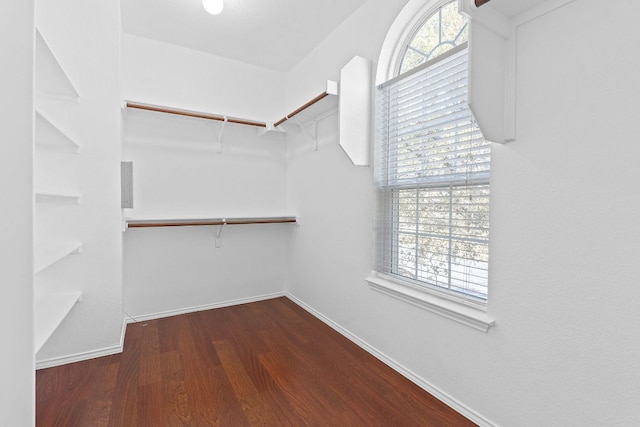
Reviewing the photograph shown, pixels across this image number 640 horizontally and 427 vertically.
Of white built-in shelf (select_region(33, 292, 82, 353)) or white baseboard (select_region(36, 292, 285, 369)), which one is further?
white baseboard (select_region(36, 292, 285, 369))

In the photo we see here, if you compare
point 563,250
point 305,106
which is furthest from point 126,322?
point 563,250

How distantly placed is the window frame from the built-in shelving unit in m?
1.79

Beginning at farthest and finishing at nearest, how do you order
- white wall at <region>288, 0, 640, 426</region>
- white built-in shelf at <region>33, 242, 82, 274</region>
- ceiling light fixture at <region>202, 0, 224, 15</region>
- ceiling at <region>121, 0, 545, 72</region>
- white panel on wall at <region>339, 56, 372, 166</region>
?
ceiling at <region>121, 0, 545, 72</region>
white panel on wall at <region>339, 56, 372, 166</region>
ceiling light fixture at <region>202, 0, 224, 15</region>
white built-in shelf at <region>33, 242, 82, 274</region>
white wall at <region>288, 0, 640, 426</region>

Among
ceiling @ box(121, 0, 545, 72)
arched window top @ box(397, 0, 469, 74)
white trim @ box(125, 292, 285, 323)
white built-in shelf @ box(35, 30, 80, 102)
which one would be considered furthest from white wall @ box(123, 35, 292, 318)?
arched window top @ box(397, 0, 469, 74)

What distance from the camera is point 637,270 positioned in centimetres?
100

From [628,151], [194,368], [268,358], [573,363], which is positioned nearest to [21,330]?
[194,368]

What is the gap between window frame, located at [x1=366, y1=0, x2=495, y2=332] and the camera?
1.52m

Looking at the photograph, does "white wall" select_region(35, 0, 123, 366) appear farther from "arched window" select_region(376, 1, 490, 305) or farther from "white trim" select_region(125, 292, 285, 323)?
"arched window" select_region(376, 1, 490, 305)

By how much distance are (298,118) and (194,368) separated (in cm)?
216

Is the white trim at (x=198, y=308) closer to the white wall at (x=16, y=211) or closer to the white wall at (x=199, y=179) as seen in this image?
the white wall at (x=199, y=179)

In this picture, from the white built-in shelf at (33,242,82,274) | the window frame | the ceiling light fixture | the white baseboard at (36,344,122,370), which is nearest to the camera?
the white built-in shelf at (33,242,82,274)

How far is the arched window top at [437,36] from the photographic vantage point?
68.0 inches

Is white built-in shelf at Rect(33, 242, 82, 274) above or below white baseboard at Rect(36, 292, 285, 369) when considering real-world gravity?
above

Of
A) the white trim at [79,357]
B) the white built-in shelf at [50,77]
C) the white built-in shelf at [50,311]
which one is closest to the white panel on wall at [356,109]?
the white built-in shelf at [50,77]
